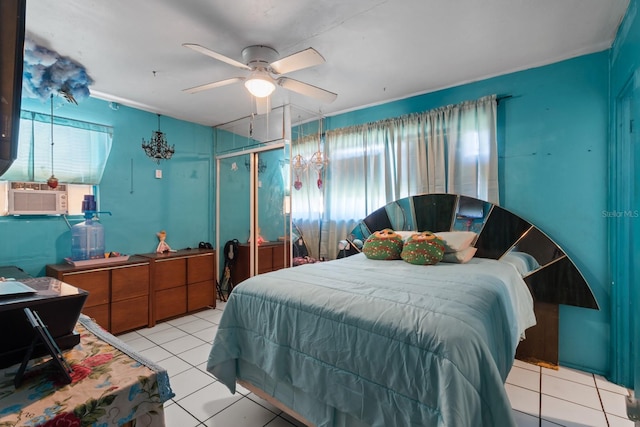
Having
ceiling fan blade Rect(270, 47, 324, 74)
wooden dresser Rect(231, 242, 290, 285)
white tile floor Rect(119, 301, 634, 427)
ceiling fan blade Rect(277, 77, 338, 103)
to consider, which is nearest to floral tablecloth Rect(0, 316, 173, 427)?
white tile floor Rect(119, 301, 634, 427)

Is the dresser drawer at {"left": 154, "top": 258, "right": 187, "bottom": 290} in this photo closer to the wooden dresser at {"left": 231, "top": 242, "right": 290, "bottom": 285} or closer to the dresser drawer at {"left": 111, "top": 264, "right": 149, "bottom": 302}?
the dresser drawer at {"left": 111, "top": 264, "right": 149, "bottom": 302}

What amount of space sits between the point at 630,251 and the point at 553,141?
3.44 ft

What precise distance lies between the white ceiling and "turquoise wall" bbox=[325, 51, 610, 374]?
8.8 inches

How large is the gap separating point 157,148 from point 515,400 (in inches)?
173

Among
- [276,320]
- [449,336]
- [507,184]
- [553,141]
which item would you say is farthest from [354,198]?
[449,336]

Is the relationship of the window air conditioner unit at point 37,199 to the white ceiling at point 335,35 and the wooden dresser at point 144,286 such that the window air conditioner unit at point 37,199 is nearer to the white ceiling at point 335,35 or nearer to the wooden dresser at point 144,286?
the wooden dresser at point 144,286

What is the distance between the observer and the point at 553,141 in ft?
8.75

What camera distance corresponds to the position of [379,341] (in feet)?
4.57

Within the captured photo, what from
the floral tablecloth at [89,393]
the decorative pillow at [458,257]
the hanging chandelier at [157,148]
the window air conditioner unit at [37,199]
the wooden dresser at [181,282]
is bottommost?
the wooden dresser at [181,282]

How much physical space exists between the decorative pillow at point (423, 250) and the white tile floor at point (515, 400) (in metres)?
1.10

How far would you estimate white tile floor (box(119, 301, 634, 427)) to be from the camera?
6.37 feet

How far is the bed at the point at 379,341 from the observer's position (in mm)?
1236

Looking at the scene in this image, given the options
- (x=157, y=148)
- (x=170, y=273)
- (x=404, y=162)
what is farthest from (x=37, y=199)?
(x=404, y=162)

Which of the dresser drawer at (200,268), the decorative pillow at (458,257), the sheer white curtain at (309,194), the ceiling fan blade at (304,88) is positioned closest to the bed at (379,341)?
the decorative pillow at (458,257)
